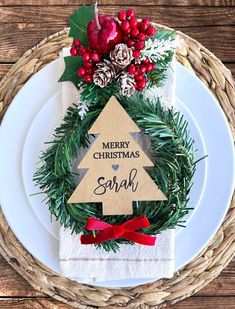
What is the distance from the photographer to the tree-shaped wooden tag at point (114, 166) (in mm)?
802

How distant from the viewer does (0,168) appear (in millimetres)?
906

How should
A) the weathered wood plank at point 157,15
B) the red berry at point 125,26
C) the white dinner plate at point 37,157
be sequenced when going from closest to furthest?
the red berry at point 125,26 → the white dinner plate at point 37,157 → the weathered wood plank at point 157,15

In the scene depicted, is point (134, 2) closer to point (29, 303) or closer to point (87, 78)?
point (87, 78)

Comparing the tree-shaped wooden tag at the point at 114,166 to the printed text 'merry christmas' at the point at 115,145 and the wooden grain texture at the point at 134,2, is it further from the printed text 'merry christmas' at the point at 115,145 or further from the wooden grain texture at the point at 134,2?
the wooden grain texture at the point at 134,2

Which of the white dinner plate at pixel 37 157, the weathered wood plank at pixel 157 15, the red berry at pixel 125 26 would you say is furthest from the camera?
the weathered wood plank at pixel 157 15

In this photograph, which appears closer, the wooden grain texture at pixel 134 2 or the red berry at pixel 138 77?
the red berry at pixel 138 77

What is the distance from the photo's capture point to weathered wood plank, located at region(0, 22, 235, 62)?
0.98 metres

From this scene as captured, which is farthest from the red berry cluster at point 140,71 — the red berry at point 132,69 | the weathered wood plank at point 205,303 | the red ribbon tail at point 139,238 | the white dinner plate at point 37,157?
the weathered wood plank at point 205,303

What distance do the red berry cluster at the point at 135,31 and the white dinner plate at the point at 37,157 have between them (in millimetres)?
142

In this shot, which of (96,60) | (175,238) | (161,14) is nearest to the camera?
(96,60)

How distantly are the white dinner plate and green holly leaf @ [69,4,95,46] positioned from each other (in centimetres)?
11

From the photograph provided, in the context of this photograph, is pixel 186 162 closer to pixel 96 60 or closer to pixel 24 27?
pixel 96 60

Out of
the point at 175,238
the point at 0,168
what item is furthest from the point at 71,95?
the point at 175,238

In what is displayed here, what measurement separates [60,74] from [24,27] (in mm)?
162
